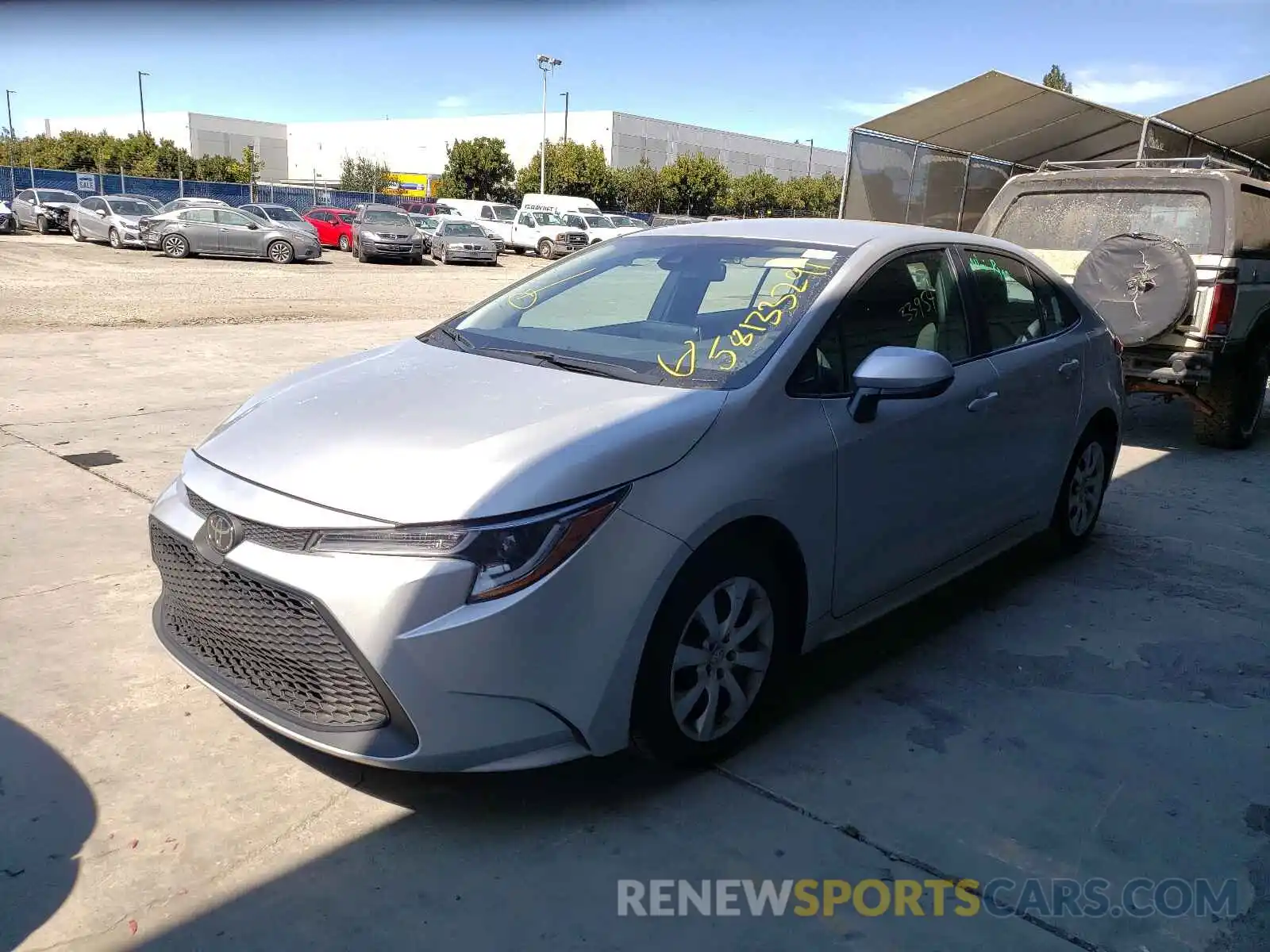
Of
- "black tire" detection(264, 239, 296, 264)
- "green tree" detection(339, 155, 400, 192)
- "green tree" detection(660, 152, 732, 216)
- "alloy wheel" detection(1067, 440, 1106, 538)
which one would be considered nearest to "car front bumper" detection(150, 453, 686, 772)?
"alloy wheel" detection(1067, 440, 1106, 538)

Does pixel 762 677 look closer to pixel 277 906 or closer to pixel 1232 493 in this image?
pixel 277 906

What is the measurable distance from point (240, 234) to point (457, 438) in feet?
87.5

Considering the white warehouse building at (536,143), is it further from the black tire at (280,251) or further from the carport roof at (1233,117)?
the carport roof at (1233,117)

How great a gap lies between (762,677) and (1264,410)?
906 cm

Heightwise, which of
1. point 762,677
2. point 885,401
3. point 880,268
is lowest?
point 762,677

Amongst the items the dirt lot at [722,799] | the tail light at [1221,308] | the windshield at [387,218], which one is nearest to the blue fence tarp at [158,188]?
the windshield at [387,218]

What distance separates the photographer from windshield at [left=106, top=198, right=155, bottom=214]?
29109 mm

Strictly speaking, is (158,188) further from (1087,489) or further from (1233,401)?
(1087,489)

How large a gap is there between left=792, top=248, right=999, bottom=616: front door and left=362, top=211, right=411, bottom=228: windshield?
94.1 ft

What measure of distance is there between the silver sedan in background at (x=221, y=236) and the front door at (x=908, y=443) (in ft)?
84.8

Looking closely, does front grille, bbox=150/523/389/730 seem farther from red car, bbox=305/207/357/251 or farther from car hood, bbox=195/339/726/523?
red car, bbox=305/207/357/251

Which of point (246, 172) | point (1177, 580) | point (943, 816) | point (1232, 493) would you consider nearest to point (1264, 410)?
point (1232, 493)

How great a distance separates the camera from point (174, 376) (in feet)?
30.5

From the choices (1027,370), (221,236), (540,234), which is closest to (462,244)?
(540,234)
